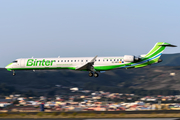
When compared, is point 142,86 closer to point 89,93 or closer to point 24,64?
point 89,93

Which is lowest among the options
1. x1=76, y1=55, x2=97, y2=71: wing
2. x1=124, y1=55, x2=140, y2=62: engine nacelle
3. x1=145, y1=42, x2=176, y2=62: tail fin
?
x1=76, y1=55, x2=97, y2=71: wing

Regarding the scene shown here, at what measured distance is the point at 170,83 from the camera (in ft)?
602

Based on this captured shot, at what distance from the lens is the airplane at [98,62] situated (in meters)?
44.5

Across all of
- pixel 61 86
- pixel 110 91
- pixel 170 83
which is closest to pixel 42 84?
pixel 61 86

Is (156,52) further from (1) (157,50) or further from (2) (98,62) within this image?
(2) (98,62)

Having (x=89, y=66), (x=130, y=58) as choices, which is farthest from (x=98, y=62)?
(x=130, y=58)

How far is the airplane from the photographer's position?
44.5 m

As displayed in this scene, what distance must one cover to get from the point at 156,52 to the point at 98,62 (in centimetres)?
919

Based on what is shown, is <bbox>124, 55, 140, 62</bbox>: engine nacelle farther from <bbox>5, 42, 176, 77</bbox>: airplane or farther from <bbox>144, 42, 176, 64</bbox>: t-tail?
<bbox>144, 42, 176, 64</bbox>: t-tail

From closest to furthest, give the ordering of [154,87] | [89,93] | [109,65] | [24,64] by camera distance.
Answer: [109,65], [24,64], [89,93], [154,87]

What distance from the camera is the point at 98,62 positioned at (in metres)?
45.0

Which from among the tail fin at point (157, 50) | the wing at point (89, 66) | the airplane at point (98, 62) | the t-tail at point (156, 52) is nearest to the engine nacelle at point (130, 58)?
the airplane at point (98, 62)

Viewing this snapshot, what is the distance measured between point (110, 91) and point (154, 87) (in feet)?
108

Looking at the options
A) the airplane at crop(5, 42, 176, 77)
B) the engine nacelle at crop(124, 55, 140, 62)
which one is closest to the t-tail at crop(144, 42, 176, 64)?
the airplane at crop(5, 42, 176, 77)
